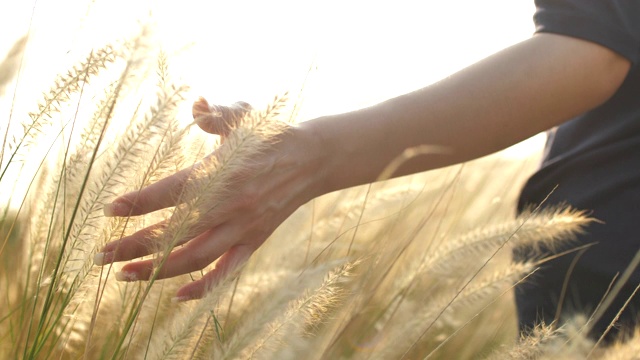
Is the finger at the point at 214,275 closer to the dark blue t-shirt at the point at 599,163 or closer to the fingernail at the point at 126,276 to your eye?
the fingernail at the point at 126,276

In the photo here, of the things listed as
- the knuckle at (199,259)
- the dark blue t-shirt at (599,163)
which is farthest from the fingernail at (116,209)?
the dark blue t-shirt at (599,163)

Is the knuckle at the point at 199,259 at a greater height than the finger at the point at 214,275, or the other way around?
the knuckle at the point at 199,259

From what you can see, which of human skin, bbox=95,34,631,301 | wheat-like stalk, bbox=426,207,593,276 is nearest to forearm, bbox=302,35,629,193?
human skin, bbox=95,34,631,301

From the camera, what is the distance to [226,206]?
3.27 ft

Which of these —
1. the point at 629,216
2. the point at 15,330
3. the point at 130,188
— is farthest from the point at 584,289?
the point at 15,330

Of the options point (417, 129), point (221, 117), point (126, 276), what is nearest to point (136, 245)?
point (126, 276)

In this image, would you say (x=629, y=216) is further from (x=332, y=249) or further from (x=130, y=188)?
(x=130, y=188)

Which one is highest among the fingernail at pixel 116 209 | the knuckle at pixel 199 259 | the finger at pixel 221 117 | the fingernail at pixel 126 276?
the finger at pixel 221 117

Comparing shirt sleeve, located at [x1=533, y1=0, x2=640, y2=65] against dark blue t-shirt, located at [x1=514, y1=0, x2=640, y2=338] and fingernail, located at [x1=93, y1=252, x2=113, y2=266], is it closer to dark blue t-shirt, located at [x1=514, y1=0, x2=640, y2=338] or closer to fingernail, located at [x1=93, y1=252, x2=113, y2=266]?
dark blue t-shirt, located at [x1=514, y1=0, x2=640, y2=338]

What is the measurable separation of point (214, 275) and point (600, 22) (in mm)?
640

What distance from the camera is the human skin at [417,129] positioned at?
1.03 meters

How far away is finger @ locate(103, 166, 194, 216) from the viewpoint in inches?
37.1

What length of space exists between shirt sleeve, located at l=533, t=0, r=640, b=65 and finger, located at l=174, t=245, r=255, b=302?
546 mm

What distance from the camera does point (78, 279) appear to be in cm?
99
